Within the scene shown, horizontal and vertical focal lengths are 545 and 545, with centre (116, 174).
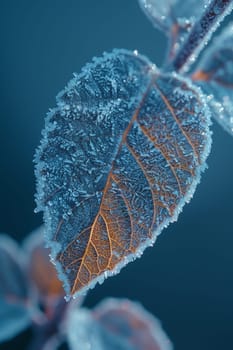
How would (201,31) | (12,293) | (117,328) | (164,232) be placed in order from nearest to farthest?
(201,31) < (117,328) < (12,293) < (164,232)

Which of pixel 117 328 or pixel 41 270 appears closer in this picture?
pixel 117 328

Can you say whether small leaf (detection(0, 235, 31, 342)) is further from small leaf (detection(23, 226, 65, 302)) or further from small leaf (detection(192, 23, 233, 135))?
small leaf (detection(192, 23, 233, 135))

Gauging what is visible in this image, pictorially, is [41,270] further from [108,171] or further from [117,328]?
[108,171]

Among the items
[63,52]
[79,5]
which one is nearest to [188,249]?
[63,52]

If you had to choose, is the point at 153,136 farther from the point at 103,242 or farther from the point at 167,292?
the point at 167,292

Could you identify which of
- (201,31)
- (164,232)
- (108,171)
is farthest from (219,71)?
(164,232)

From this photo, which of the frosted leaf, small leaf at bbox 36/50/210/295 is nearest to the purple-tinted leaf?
small leaf at bbox 36/50/210/295

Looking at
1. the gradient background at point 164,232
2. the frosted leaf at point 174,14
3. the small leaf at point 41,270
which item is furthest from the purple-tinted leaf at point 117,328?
the gradient background at point 164,232
